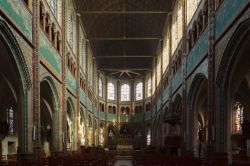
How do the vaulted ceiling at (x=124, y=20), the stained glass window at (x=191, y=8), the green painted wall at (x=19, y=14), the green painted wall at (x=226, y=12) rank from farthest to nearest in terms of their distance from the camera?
the vaulted ceiling at (x=124, y=20) < the stained glass window at (x=191, y=8) < the green painted wall at (x=19, y=14) < the green painted wall at (x=226, y=12)

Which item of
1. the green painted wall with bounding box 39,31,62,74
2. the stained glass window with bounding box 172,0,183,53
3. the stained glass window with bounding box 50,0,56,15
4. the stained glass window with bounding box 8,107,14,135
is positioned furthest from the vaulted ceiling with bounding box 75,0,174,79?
the stained glass window with bounding box 8,107,14,135

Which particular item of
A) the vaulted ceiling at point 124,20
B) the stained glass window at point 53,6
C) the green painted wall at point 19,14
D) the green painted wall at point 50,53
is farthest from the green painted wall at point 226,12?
the vaulted ceiling at point 124,20

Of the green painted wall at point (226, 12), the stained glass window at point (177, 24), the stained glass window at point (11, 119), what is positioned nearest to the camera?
the green painted wall at point (226, 12)

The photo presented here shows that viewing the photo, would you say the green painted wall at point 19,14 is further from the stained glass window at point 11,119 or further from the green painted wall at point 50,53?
the stained glass window at point 11,119

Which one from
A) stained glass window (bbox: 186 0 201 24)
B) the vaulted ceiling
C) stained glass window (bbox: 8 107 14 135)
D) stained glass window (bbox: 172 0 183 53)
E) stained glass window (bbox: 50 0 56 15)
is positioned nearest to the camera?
stained glass window (bbox: 50 0 56 15)

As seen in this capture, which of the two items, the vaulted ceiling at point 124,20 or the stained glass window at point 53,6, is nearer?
the stained glass window at point 53,6

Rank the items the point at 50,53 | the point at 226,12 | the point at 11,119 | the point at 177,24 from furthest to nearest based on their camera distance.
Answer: the point at 177,24, the point at 11,119, the point at 50,53, the point at 226,12

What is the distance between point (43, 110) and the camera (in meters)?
29.1

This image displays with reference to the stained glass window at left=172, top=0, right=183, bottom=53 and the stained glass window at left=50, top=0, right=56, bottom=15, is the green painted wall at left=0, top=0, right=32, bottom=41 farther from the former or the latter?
the stained glass window at left=172, top=0, right=183, bottom=53

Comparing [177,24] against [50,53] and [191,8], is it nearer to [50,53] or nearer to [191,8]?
[191,8]

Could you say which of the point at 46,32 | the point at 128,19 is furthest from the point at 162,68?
the point at 46,32

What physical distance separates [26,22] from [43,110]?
1338 centimetres

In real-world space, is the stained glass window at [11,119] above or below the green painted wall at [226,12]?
below

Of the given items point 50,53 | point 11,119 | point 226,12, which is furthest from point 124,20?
point 226,12
